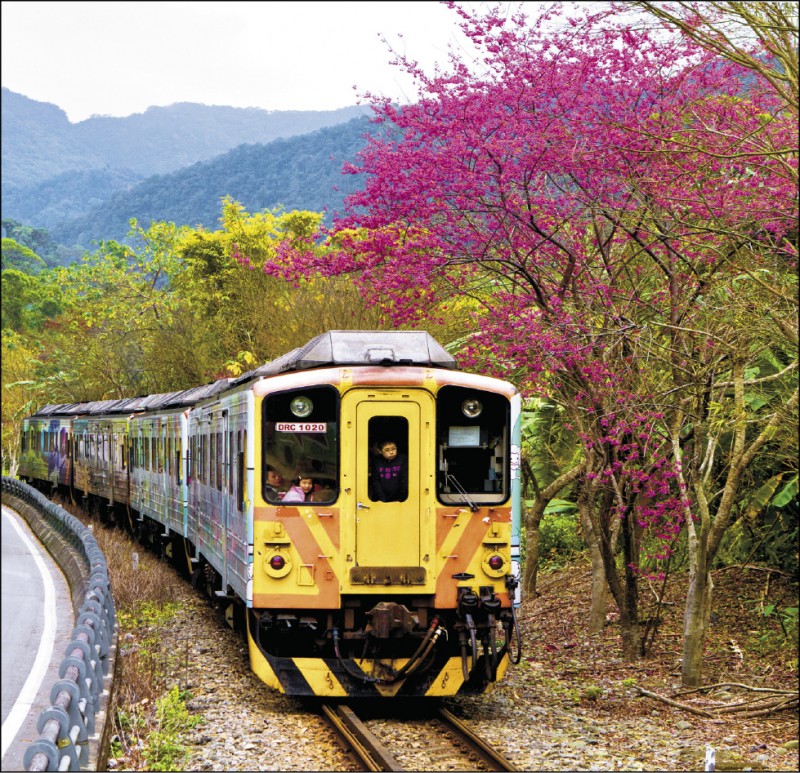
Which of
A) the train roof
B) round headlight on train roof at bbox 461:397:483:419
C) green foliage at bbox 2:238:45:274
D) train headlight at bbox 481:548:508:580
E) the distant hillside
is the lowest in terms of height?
train headlight at bbox 481:548:508:580

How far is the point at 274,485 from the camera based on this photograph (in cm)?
1052

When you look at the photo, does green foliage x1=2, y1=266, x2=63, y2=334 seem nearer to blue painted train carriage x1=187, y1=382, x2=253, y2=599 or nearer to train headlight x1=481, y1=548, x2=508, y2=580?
blue painted train carriage x1=187, y1=382, x2=253, y2=599

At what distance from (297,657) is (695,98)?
6.41 meters

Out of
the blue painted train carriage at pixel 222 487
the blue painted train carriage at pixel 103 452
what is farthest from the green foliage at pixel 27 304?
the blue painted train carriage at pixel 222 487

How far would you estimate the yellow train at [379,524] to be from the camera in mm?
10367

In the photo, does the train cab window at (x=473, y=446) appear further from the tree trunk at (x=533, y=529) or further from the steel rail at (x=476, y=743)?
the tree trunk at (x=533, y=529)

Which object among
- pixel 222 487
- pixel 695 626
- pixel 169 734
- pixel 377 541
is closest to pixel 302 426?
pixel 377 541

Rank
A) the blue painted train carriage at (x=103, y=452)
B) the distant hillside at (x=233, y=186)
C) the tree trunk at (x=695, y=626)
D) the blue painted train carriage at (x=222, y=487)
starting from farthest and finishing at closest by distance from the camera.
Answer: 1. the distant hillside at (x=233, y=186)
2. the blue painted train carriage at (x=103, y=452)
3. the tree trunk at (x=695, y=626)
4. the blue painted train carriage at (x=222, y=487)

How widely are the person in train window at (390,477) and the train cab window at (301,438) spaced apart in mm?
385

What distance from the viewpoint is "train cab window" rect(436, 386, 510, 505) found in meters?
10.6

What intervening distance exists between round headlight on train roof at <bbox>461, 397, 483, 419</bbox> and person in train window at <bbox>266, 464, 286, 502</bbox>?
1727mm

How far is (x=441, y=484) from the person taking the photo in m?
10.6

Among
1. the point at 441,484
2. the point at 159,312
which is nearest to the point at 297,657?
the point at 441,484

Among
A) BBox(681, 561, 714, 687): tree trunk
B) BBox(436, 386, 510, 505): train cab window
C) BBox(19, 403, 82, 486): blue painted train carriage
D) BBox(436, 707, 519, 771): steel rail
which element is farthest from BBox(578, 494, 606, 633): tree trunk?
BBox(19, 403, 82, 486): blue painted train carriage
